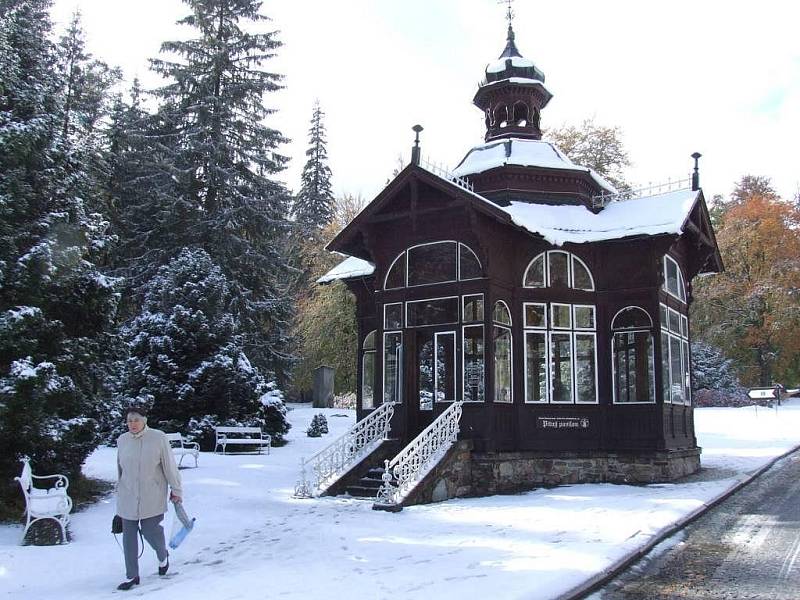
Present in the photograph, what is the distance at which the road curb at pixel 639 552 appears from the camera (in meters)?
6.98

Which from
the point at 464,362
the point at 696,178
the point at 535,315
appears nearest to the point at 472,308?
the point at 464,362

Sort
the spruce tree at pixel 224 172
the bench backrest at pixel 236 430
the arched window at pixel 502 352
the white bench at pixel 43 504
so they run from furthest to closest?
the spruce tree at pixel 224 172, the bench backrest at pixel 236 430, the arched window at pixel 502 352, the white bench at pixel 43 504

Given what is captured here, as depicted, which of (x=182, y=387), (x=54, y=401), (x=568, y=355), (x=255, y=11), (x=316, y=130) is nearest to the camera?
(x=54, y=401)

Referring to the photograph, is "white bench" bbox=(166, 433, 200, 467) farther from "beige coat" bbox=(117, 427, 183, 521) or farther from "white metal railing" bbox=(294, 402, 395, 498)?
"beige coat" bbox=(117, 427, 183, 521)

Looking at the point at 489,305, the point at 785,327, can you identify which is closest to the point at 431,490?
the point at 489,305

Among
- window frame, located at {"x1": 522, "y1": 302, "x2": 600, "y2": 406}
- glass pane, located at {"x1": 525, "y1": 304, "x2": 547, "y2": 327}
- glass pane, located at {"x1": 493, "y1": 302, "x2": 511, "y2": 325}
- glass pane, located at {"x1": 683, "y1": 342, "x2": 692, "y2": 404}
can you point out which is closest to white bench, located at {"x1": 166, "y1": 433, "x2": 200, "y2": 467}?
glass pane, located at {"x1": 493, "y1": 302, "x2": 511, "y2": 325}

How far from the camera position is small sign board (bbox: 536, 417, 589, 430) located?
1570 cm

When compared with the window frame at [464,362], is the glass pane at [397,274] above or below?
above

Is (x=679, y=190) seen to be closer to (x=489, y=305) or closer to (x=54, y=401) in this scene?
(x=489, y=305)

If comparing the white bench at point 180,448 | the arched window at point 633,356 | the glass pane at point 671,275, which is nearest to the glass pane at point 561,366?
the arched window at point 633,356

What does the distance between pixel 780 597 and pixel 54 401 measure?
9731 millimetres

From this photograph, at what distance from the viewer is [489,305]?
14828mm

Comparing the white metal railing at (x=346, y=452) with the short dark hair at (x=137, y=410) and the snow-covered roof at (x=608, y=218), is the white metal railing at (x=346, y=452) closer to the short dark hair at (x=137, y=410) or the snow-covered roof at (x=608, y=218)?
the snow-covered roof at (x=608, y=218)

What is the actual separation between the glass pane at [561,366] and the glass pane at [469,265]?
7.54 ft
